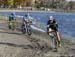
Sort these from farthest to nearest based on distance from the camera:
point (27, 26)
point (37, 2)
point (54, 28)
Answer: point (37, 2) < point (27, 26) < point (54, 28)

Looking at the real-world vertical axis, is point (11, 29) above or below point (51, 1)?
above

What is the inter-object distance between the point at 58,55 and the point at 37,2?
567ft

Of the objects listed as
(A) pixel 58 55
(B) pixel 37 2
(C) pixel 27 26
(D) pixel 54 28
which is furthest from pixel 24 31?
(B) pixel 37 2

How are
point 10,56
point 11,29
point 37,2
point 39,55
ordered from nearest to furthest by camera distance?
point 10,56, point 39,55, point 11,29, point 37,2

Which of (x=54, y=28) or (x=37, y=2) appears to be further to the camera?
(x=37, y=2)

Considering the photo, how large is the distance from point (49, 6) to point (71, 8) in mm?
14810

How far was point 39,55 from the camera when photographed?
582 inches

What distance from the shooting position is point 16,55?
1405 centimetres

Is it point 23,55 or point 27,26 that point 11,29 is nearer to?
point 27,26

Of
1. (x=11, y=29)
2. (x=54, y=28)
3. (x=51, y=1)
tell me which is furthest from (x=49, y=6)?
(x=54, y=28)

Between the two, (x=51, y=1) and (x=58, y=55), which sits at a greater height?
(x=58, y=55)

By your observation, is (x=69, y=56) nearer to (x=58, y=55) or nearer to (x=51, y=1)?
(x=58, y=55)

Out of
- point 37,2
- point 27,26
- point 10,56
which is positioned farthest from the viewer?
point 37,2

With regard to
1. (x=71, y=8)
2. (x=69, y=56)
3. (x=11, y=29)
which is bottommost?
(x=71, y=8)
